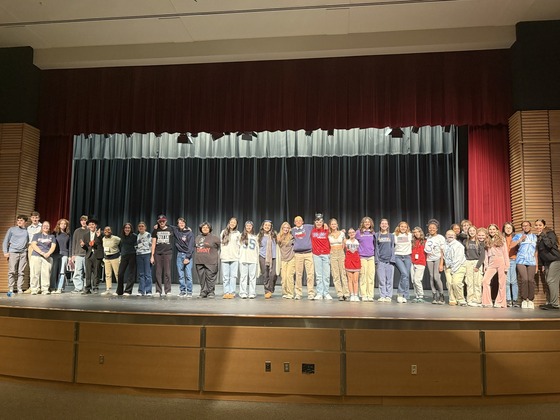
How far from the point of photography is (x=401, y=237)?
25.4 feet

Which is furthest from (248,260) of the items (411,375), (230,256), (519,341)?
(519,341)

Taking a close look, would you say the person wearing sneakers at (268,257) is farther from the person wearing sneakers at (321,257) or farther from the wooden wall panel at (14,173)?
the wooden wall panel at (14,173)

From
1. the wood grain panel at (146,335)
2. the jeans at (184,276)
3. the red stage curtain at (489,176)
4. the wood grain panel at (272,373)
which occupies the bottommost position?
the wood grain panel at (272,373)

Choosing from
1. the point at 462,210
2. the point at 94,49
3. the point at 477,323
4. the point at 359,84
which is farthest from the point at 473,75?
the point at 94,49

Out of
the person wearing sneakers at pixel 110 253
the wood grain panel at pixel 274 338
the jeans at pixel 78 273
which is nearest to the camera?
the wood grain panel at pixel 274 338

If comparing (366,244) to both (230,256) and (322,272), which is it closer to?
(322,272)

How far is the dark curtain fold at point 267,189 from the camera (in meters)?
11.8

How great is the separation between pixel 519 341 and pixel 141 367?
367 cm

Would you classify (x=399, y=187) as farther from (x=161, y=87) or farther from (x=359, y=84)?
(x=161, y=87)

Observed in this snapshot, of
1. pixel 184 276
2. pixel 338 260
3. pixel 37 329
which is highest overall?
pixel 338 260

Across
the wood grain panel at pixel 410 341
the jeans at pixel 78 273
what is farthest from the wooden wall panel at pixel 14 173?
the wood grain panel at pixel 410 341

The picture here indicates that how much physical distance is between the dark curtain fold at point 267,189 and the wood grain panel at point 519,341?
7433mm

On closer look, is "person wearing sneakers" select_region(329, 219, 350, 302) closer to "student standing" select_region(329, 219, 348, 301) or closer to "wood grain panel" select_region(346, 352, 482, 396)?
"student standing" select_region(329, 219, 348, 301)

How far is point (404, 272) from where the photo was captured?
7.62 m
